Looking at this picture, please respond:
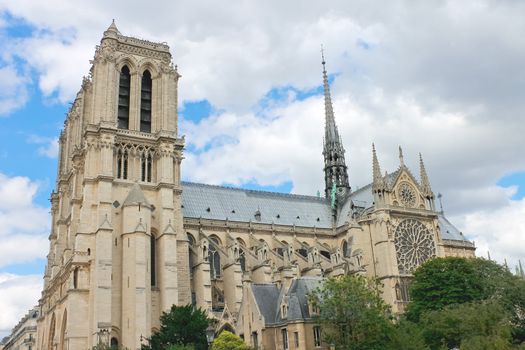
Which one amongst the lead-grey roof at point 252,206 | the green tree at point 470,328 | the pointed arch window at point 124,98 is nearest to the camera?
the green tree at point 470,328

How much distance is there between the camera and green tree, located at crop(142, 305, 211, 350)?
40344 millimetres

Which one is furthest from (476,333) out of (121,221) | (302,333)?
(121,221)

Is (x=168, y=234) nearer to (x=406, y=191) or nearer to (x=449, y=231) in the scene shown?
(x=406, y=191)

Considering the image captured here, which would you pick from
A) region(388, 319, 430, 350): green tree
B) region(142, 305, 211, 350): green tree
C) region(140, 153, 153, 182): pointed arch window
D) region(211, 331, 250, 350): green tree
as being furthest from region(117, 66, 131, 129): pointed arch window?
region(388, 319, 430, 350): green tree

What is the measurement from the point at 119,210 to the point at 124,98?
1284 centimetres

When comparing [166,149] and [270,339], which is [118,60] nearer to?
[166,149]

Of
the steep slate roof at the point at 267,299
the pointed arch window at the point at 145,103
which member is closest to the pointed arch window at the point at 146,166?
the pointed arch window at the point at 145,103

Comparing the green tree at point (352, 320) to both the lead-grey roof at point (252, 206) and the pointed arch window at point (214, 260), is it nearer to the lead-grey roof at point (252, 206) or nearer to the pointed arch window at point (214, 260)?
the pointed arch window at point (214, 260)

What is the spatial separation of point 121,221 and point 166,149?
333 inches

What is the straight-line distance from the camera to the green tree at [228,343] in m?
39.9

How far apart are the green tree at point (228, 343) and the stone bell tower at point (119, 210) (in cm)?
1022

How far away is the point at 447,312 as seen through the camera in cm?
4350

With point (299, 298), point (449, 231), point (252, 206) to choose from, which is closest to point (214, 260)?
point (252, 206)

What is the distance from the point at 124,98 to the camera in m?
59.7
